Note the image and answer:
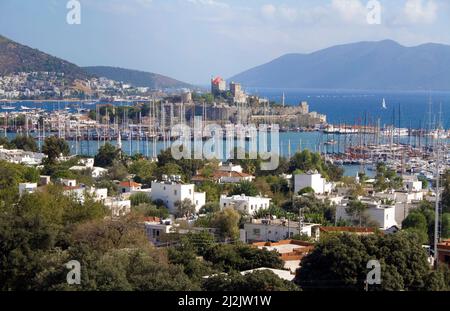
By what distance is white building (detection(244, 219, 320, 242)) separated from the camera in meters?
12.0

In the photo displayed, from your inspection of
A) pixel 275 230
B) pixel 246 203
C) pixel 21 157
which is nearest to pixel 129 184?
pixel 246 203

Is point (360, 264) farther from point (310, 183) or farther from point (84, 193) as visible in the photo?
point (310, 183)

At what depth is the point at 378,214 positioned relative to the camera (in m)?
13.4

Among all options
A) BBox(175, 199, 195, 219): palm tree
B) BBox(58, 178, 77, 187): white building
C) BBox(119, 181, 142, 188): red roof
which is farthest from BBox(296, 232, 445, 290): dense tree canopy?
BBox(119, 181, 142, 188): red roof

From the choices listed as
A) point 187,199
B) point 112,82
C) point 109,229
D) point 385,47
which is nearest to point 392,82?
point 385,47

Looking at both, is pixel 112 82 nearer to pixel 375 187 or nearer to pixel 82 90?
pixel 82 90

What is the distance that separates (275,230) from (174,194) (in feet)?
9.97

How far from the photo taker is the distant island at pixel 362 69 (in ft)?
232

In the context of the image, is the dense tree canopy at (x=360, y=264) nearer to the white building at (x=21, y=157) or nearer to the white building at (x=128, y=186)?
the white building at (x=128, y=186)

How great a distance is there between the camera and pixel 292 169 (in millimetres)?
21438

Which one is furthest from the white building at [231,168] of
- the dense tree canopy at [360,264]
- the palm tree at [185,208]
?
the dense tree canopy at [360,264]

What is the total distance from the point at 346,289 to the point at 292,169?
14.2 m

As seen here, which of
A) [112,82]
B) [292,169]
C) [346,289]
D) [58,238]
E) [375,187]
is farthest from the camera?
[112,82]

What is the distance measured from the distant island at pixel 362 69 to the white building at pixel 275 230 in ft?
185
